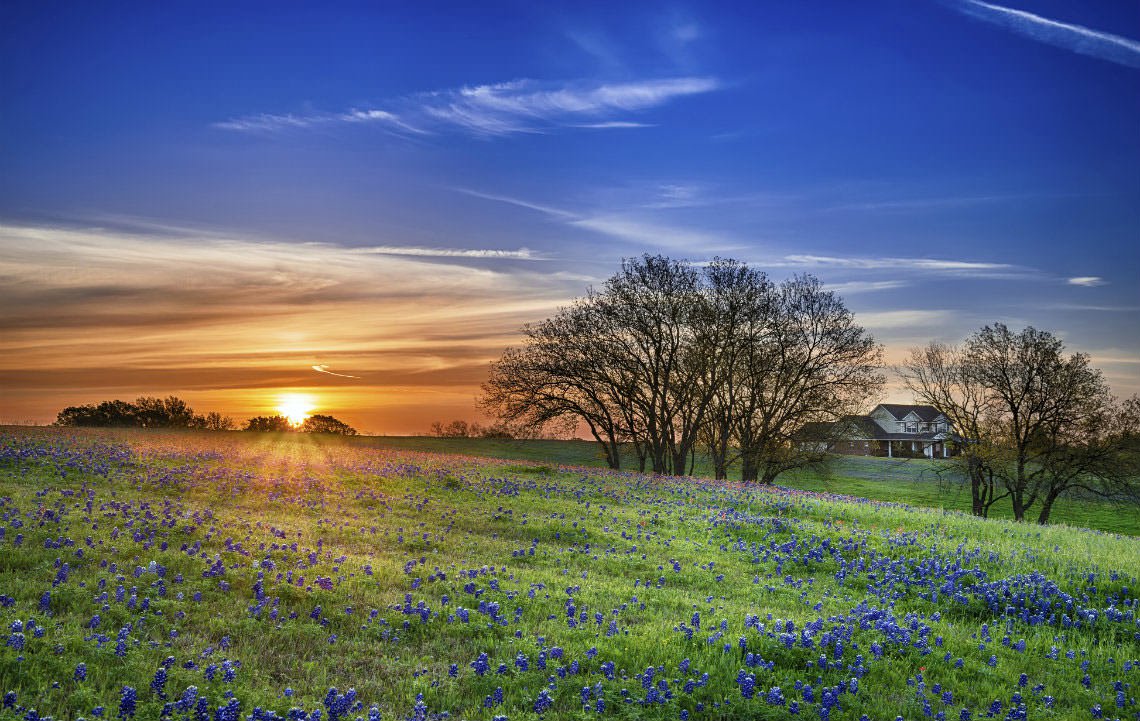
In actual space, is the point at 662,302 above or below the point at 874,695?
above

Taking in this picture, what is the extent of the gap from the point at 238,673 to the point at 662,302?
39.3 metres

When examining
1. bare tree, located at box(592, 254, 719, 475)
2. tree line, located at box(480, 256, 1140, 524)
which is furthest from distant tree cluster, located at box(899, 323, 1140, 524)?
bare tree, located at box(592, 254, 719, 475)

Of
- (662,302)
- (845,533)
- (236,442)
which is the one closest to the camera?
(845,533)

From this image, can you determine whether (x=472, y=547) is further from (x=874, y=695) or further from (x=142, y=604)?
(x=874, y=695)

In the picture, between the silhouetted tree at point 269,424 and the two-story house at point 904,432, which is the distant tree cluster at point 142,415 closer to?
the silhouetted tree at point 269,424

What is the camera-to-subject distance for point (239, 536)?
13.4 m

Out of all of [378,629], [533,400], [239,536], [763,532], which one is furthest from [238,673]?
[533,400]

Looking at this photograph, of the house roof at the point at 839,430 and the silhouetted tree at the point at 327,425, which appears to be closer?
the house roof at the point at 839,430

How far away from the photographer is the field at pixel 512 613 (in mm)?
7543

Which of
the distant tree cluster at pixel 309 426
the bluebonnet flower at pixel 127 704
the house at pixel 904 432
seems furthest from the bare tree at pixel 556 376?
the house at pixel 904 432

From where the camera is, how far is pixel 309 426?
6347cm

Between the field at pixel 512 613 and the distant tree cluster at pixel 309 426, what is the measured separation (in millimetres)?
33844

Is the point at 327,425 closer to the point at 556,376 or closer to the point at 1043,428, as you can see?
the point at 556,376

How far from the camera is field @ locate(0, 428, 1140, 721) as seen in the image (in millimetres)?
7543
